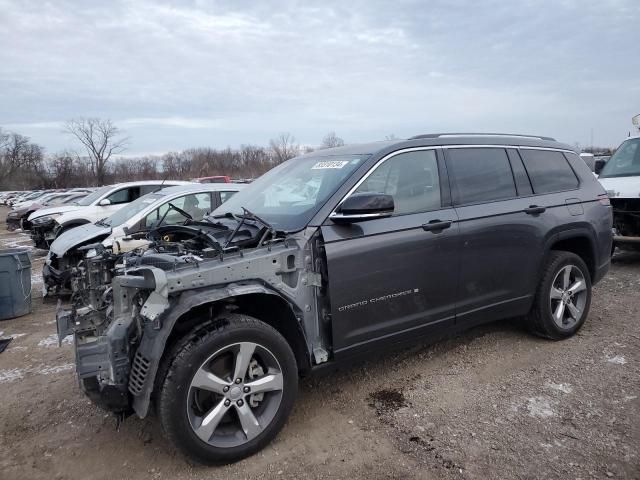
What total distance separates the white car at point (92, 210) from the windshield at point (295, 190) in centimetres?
699

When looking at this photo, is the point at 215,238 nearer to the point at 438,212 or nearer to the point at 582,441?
the point at 438,212

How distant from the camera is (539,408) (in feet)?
11.1

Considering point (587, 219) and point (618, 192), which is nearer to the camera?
point (587, 219)

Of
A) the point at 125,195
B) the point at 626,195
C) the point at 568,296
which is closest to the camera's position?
the point at 568,296

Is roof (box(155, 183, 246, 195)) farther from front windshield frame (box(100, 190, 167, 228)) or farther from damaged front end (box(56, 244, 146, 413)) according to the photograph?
damaged front end (box(56, 244, 146, 413))

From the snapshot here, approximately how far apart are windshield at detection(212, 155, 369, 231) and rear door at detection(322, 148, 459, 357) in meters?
0.20

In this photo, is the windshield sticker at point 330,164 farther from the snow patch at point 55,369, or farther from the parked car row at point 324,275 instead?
the snow patch at point 55,369

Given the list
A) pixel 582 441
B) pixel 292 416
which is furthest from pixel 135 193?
pixel 582 441

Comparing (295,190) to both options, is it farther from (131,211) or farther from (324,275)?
(131,211)

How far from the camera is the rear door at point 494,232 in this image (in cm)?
380

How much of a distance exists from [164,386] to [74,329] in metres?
0.91

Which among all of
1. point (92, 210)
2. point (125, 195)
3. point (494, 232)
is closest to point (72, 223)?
point (92, 210)

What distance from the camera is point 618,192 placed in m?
7.51

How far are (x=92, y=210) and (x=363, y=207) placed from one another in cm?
967
